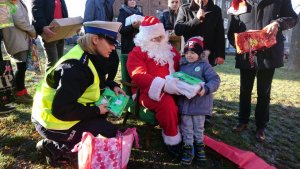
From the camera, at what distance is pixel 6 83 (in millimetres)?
3898

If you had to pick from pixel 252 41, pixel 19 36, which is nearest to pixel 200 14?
pixel 252 41

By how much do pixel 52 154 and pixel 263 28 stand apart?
304cm

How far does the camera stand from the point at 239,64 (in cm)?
415

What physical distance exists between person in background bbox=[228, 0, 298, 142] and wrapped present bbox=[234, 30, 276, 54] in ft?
0.25

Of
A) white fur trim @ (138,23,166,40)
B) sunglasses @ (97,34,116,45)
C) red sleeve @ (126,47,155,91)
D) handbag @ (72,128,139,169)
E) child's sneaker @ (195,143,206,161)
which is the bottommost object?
child's sneaker @ (195,143,206,161)

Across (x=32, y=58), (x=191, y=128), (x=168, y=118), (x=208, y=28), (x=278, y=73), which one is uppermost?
(x=208, y=28)

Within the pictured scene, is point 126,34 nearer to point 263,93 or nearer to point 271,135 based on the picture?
point 263,93

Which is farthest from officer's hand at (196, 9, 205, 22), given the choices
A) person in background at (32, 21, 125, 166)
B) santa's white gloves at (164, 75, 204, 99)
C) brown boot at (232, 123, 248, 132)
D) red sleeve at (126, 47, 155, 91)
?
brown boot at (232, 123, 248, 132)

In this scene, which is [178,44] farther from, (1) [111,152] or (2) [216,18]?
(1) [111,152]

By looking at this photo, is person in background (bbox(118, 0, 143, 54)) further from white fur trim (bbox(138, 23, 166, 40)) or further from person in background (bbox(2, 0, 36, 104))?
person in background (bbox(2, 0, 36, 104))

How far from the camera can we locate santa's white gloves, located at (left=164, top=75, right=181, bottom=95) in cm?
333

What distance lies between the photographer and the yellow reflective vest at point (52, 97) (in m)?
2.70

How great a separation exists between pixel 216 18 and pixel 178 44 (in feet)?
2.92

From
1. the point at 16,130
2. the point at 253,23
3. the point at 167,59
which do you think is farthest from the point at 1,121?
the point at 253,23
